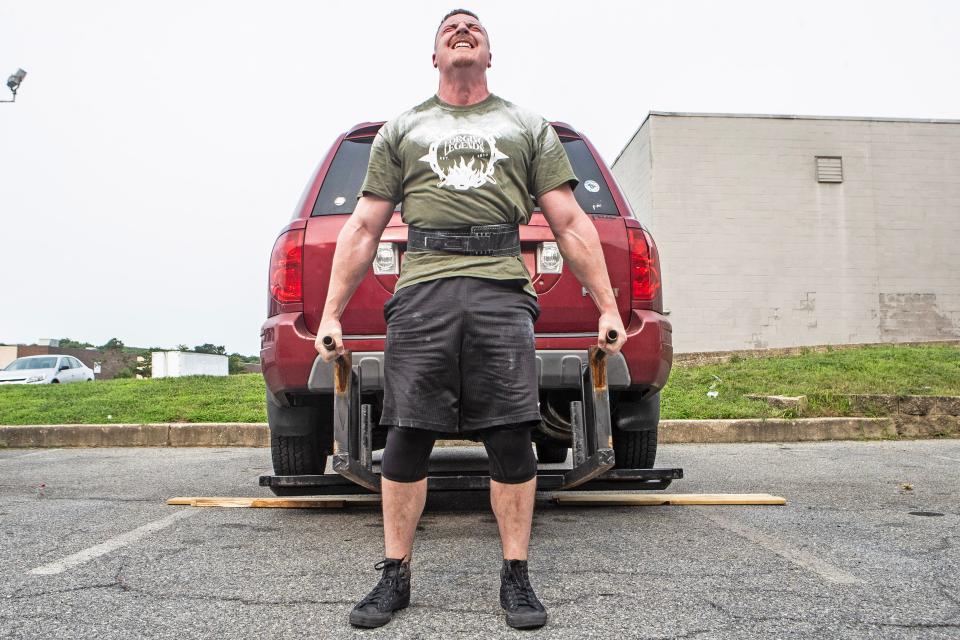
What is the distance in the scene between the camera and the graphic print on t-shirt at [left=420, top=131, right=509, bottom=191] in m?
2.48

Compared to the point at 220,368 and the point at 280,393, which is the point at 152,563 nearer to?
the point at 280,393

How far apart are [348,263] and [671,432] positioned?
577 cm

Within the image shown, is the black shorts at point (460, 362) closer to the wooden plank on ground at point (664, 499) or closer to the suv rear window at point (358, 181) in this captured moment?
the suv rear window at point (358, 181)

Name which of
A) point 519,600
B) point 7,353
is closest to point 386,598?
point 519,600

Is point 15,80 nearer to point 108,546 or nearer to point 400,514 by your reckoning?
point 108,546

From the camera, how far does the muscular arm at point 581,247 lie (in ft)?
8.30

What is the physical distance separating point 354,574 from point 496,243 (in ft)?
4.12

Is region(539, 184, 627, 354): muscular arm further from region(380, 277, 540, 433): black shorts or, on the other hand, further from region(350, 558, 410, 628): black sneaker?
region(350, 558, 410, 628): black sneaker

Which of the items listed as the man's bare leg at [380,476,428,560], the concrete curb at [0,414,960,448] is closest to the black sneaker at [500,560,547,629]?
the man's bare leg at [380,476,428,560]

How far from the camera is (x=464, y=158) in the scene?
2498 mm

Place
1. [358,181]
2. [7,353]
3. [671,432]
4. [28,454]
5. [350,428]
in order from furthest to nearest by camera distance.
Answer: [7,353], [671,432], [28,454], [358,181], [350,428]

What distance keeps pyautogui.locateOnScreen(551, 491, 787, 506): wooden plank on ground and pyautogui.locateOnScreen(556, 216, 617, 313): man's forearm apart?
190 centimetres

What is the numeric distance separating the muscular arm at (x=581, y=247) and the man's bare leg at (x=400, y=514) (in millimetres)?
753

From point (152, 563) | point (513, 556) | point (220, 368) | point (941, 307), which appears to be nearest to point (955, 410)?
point (513, 556)
